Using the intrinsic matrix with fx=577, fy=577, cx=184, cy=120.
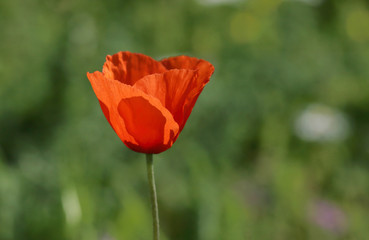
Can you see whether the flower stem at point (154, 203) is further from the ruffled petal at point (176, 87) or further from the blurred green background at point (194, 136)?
the blurred green background at point (194, 136)

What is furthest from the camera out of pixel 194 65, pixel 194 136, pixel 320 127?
pixel 320 127

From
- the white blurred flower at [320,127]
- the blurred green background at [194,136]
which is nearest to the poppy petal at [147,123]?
the blurred green background at [194,136]

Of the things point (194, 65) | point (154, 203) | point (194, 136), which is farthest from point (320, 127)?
point (154, 203)

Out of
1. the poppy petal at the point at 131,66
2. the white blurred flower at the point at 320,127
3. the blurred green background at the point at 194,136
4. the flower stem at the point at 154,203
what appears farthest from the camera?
the white blurred flower at the point at 320,127

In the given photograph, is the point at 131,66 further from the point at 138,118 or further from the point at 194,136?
the point at 194,136

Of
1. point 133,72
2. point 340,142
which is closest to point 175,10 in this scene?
point 340,142

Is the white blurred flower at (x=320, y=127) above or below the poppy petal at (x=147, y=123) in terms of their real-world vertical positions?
below

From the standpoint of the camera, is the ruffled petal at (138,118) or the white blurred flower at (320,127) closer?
the ruffled petal at (138,118)

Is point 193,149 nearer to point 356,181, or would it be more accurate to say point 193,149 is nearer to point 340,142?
point 356,181
